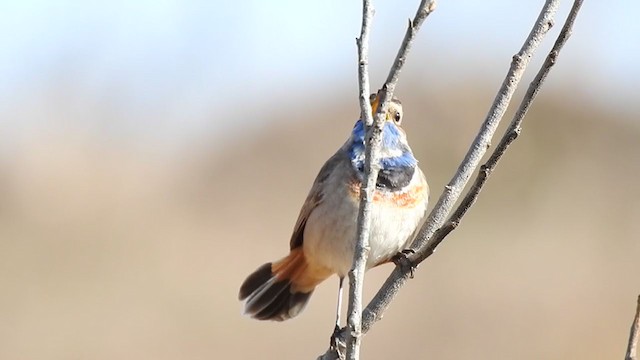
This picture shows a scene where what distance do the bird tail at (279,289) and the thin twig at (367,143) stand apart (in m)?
3.15

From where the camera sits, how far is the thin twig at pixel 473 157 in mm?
3639

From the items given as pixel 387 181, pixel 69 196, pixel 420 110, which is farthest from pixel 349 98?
pixel 387 181

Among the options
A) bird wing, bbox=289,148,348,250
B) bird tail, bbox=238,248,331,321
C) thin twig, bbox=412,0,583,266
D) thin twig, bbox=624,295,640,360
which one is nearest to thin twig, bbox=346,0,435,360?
thin twig, bbox=412,0,583,266

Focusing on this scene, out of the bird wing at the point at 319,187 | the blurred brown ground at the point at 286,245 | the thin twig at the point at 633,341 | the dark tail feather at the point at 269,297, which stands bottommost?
the thin twig at the point at 633,341

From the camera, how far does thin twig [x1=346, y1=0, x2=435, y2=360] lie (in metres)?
3.17

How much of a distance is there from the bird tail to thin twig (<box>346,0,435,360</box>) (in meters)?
3.15

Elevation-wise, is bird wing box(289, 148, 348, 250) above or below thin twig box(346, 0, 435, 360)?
above

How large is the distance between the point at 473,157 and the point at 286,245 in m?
12.2

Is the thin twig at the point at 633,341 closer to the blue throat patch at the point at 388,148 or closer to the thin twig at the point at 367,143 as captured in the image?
the thin twig at the point at 367,143

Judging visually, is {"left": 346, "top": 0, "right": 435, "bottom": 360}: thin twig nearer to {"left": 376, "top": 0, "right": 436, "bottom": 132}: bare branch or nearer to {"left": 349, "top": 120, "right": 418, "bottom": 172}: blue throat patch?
{"left": 376, "top": 0, "right": 436, "bottom": 132}: bare branch

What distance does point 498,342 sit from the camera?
13.1 metres

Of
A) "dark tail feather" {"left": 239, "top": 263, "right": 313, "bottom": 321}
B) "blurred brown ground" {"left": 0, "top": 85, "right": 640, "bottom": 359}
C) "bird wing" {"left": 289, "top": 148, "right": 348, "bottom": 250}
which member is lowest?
"dark tail feather" {"left": 239, "top": 263, "right": 313, "bottom": 321}

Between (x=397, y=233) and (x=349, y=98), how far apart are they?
14.4 metres

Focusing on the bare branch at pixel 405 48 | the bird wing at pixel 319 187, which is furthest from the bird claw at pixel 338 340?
the bare branch at pixel 405 48
